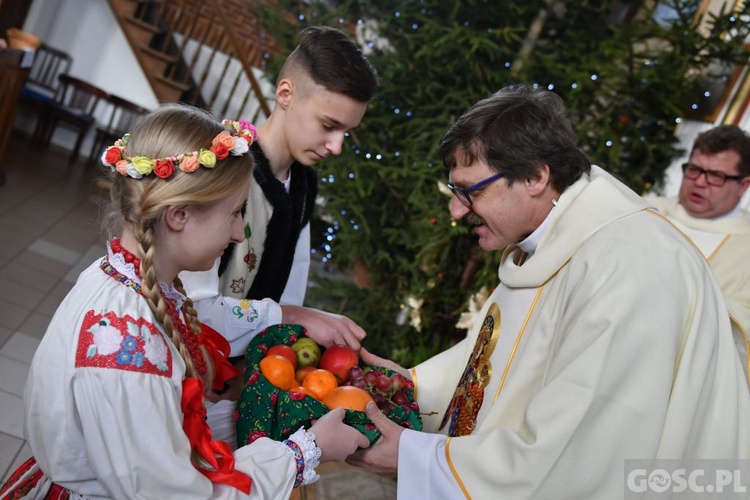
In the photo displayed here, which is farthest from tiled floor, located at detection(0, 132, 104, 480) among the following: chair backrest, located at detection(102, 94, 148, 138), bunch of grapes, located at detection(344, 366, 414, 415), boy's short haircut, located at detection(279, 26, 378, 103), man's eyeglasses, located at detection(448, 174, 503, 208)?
man's eyeglasses, located at detection(448, 174, 503, 208)

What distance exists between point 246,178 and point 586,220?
948mm

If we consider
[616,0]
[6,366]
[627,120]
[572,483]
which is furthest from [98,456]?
[616,0]

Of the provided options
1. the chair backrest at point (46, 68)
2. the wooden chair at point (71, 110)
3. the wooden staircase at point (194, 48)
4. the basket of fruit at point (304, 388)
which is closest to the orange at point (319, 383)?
the basket of fruit at point (304, 388)

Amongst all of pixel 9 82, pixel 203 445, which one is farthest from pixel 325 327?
pixel 9 82

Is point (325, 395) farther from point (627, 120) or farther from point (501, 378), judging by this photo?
point (627, 120)

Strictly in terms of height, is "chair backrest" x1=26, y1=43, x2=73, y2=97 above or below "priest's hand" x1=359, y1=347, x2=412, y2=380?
below

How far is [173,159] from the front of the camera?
1639 millimetres

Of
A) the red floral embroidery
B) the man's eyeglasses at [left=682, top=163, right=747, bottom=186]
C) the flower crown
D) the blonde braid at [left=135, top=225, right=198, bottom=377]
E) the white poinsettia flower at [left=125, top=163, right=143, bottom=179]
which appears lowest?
the red floral embroidery

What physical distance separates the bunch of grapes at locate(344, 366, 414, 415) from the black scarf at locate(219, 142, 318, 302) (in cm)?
52

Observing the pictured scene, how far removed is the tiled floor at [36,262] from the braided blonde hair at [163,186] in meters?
0.24

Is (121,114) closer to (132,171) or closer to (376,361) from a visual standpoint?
(376,361)

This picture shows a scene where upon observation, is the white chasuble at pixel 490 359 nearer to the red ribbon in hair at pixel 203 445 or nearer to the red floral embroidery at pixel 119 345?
the red ribbon in hair at pixel 203 445

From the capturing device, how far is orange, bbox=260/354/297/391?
6.62ft

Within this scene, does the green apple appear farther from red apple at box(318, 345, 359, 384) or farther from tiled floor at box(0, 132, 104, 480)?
tiled floor at box(0, 132, 104, 480)
